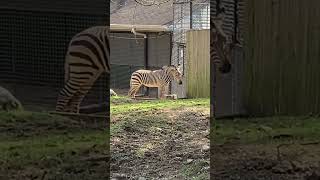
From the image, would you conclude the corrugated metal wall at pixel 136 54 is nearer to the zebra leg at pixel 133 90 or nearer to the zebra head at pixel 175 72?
the zebra leg at pixel 133 90

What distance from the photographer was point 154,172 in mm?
3672

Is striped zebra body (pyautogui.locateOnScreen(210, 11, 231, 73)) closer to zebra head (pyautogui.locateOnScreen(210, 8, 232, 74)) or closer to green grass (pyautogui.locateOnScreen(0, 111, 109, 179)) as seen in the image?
zebra head (pyautogui.locateOnScreen(210, 8, 232, 74))

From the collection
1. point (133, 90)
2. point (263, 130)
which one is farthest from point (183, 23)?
point (263, 130)

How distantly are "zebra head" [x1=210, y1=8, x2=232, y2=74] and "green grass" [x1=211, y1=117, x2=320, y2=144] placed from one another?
364mm

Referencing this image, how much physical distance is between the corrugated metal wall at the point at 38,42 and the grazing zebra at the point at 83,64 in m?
0.04

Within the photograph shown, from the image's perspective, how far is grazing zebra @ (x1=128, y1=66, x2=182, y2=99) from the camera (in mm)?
8477

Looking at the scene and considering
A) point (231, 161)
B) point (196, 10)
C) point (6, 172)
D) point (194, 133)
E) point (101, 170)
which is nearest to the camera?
point (6, 172)

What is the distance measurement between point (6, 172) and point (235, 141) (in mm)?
1467

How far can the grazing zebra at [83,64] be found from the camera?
10.2 feet

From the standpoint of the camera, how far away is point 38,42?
3.12 metres

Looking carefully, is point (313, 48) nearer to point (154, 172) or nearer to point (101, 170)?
point (154, 172)

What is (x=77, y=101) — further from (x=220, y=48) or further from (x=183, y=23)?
(x=183, y=23)

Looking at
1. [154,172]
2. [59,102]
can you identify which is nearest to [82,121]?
[59,102]

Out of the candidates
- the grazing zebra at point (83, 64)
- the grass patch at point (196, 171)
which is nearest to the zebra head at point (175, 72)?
the grass patch at point (196, 171)
